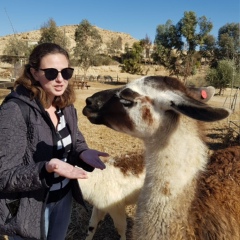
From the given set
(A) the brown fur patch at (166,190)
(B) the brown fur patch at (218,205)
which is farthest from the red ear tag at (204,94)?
(A) the brown fur patch at (166,190)

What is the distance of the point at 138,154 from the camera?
3986 millimetres

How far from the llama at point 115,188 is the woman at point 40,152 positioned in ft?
3.74

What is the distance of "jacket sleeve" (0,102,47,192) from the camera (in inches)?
65.9

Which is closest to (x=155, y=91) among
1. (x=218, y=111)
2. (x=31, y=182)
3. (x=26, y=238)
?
(x=218, y=111)

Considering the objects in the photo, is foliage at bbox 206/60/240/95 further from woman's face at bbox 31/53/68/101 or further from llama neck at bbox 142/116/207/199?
woman's face at bbox 31/53/68/101

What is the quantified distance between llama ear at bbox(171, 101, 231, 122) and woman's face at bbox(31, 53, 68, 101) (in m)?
0.88

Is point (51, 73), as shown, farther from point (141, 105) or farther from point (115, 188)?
point (115, 188)

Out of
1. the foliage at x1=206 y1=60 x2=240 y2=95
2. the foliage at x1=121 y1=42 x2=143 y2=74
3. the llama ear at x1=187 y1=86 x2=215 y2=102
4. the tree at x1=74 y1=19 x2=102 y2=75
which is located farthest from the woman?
the foliage at x1=121 y1=42 x2=143 y2=74

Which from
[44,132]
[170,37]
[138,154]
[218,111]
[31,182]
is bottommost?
[138,154]

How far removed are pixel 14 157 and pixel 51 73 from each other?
62 centimetres

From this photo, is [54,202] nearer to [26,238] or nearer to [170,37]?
[26,238]

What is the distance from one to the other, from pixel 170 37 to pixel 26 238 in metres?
32.2

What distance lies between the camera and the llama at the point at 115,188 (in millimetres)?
3441

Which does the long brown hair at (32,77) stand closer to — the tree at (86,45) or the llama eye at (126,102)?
the llama eye at (126,102)
